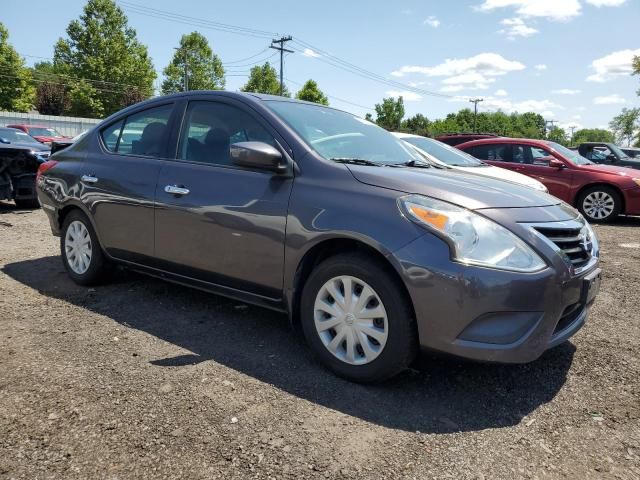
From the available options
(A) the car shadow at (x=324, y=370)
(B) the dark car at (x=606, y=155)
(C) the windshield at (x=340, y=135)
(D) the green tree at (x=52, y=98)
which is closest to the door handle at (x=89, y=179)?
(A) the car shadow at (x=324, y=370)

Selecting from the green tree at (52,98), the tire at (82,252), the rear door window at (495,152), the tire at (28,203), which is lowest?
the tire at (28,203)

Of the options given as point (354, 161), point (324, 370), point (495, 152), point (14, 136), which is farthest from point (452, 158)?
point (14, 136)

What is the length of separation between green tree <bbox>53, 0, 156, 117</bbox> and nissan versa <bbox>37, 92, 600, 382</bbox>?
148 feet

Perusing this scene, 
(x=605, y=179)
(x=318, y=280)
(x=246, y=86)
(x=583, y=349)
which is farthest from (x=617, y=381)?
(x=246, y=86)

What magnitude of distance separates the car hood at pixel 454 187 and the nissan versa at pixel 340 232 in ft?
0.04

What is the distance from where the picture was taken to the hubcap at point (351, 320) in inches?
108

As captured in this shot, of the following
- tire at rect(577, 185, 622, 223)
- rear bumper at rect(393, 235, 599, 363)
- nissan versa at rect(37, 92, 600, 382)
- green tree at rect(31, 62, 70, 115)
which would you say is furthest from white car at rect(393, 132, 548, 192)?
green tree at rect(31, 62, 70, 115)

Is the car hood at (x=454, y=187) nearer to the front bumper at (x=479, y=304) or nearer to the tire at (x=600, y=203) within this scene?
the front bumper at (x=479, y=304)

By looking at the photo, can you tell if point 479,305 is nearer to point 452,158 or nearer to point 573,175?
point 452,158

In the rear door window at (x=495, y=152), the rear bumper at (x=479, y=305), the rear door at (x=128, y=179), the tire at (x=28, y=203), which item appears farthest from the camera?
the rear door window at (x=495, y=152)

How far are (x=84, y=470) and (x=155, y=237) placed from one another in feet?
6.54

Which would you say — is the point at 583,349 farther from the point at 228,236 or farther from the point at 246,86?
the point at 246,86

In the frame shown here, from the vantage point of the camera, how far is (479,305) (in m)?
2.48

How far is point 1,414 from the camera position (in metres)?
2.46
